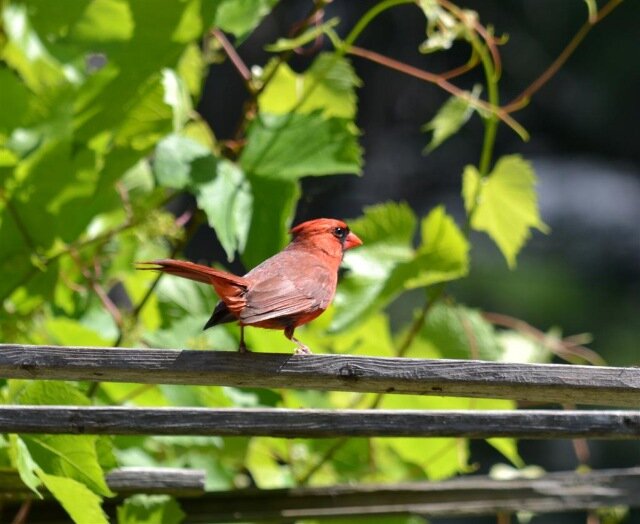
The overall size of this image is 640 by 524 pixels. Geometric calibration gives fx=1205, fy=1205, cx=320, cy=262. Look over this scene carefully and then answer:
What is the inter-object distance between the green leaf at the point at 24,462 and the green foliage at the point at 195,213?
84 millimetres

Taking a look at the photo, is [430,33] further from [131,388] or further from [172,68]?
[131,388]

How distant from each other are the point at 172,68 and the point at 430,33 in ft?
1.41

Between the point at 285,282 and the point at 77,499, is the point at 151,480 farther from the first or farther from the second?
the point at 285,282

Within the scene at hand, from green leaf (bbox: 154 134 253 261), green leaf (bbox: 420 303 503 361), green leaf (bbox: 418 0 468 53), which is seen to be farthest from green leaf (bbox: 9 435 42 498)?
green leaf (bbox: 418 0 468 53)

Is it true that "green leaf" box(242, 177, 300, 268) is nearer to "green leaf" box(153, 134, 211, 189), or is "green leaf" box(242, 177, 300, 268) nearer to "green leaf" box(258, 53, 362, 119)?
"green leaf" box(153, 134, 211, 189)

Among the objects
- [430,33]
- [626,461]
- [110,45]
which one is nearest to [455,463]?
[430,33]

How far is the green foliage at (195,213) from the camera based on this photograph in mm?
1877

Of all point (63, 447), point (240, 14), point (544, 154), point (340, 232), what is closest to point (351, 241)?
point (340, 232)

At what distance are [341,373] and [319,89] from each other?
0.85 meters

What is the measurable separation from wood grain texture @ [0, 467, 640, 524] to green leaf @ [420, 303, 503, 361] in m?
0.22

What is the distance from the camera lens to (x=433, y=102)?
5.86 meters

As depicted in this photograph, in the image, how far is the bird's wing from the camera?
5.12 ft

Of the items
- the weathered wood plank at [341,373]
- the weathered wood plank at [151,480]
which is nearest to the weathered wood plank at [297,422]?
the weathered wood plank at [341,373]

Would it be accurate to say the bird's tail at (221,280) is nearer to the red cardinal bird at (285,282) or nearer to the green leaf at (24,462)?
the red cardinal bird at (285,282)
